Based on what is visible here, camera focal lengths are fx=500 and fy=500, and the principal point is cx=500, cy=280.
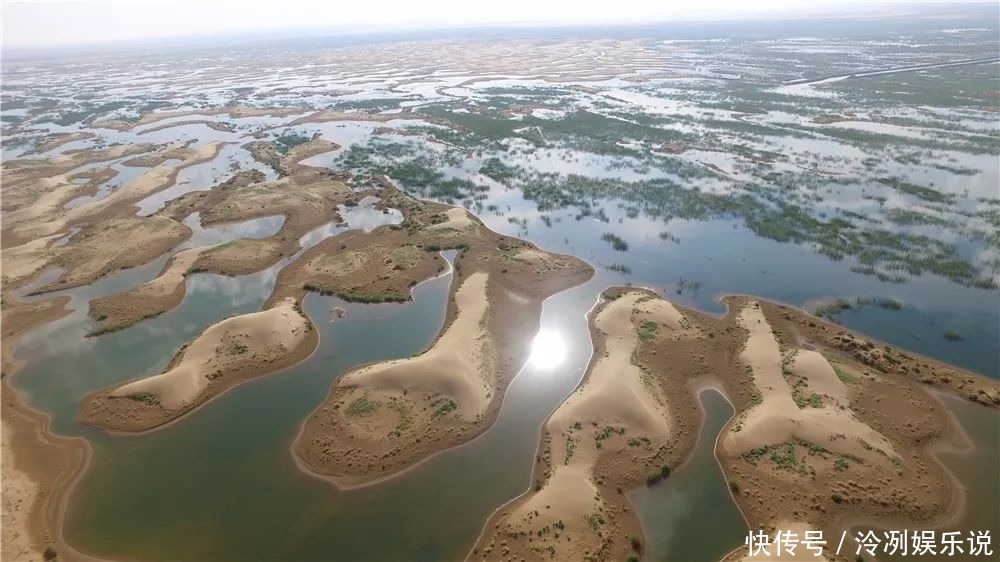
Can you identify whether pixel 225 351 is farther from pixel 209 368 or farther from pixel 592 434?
pixel 592 434

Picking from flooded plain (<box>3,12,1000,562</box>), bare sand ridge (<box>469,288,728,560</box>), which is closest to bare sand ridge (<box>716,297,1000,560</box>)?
flooded plain (<box>3,12,1000,562</box>)

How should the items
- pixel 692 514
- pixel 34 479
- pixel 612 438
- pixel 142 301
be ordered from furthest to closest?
pixel 142 301 < pixel 612 438 < pixel 34 479 < pixel 692 514

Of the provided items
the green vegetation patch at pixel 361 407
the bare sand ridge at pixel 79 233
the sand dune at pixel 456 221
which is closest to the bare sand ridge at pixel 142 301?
the bare sand ridge at pixel 79 233

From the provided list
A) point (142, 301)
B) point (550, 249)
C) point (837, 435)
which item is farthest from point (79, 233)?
point (837, 435)

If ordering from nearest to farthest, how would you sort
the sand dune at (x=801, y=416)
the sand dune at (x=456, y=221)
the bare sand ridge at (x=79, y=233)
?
the sand dune at (x=801, y=416)
the bare sand ridge at (x=79, y=233)
the sand dune at (x=456, y=221)

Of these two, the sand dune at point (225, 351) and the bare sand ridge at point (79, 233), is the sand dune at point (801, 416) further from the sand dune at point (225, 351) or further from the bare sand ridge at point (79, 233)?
the bare sand ridge at point (79, 233)

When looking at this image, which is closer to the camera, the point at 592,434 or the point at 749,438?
the point at 749,438

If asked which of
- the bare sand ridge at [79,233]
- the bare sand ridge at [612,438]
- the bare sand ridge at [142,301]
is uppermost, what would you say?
the bare sand ridge at [79,233]

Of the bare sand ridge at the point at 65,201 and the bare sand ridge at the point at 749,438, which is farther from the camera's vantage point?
the bare sand ridge at the point at 65,201

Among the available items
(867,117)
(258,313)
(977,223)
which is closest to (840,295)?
(977,223)
